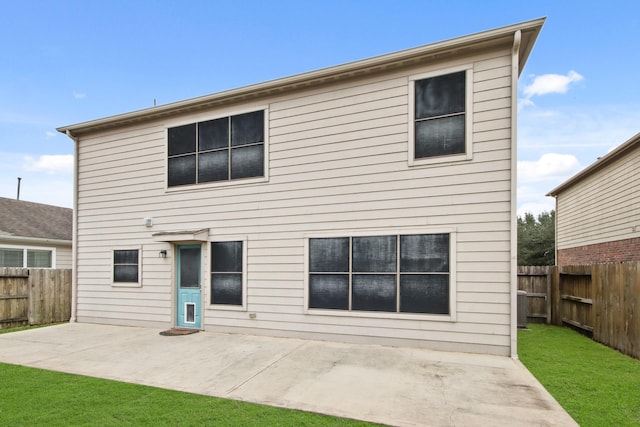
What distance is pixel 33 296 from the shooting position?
8.85 metres

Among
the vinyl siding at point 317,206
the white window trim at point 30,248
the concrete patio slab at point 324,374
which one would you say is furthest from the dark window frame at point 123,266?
the white window trim at point 30,248

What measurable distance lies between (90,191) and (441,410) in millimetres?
9703

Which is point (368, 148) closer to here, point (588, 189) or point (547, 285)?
point (547, 285)

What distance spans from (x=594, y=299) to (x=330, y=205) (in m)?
5.41

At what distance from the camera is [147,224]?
8398mm

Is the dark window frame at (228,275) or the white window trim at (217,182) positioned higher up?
the white window trim at (217,182)

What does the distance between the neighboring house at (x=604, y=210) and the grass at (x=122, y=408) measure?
10.8 meters

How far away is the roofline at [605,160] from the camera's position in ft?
30.4

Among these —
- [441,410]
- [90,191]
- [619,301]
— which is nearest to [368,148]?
[441,410]

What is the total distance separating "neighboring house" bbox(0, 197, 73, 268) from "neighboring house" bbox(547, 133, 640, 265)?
63.5 ft

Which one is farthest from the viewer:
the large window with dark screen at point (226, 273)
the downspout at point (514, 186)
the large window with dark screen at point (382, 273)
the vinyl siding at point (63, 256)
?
the vinyl siding at point (63, 256)

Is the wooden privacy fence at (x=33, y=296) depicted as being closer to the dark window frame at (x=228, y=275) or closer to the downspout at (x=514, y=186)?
the dark window frame at (x=228, y=275)

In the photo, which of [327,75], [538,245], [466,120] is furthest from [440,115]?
[538,245]

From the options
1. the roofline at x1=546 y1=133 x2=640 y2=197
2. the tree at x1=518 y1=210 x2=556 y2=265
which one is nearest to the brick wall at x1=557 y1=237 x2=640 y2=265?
the roofline at x1=546 y1=133 x2=640 y2=197
